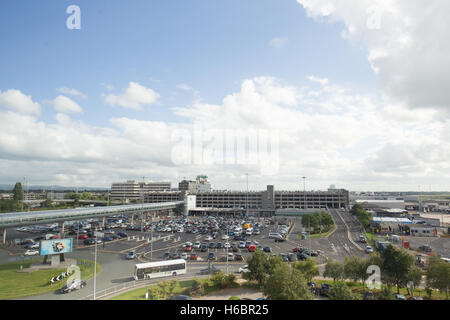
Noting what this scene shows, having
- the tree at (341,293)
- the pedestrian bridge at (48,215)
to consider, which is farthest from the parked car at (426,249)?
the pedestrian bridge at (48,215)

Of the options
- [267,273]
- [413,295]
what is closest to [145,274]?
[267,273]

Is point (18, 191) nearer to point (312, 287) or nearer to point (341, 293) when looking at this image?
point (312, 287)

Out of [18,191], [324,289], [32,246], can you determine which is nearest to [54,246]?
[32,246]

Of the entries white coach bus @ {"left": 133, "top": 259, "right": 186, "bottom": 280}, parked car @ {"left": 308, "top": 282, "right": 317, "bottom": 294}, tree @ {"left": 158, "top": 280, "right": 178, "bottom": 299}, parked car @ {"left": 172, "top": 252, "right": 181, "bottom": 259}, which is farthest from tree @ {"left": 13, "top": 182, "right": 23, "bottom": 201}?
Answer: parked car @ {"left": 308, "top": 282, "right": 317, "bottom": 294}

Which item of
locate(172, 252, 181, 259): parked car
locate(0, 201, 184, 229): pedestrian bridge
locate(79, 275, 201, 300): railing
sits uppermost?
locate(0, 201, 184, 229): pedestrian bridge

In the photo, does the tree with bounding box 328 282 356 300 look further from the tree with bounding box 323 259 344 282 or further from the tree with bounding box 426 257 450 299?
the tree with bounding box 426 257 450 299
